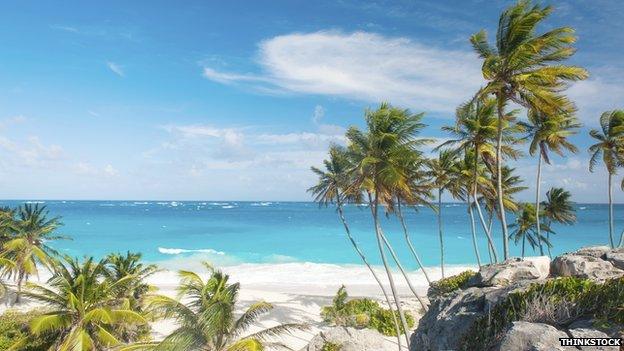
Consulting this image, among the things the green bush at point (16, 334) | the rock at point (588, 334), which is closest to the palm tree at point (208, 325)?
the green bush at point (16, 334)

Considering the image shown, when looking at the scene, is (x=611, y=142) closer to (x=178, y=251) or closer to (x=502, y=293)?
(x=502, y=293)

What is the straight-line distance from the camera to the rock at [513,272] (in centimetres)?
1238

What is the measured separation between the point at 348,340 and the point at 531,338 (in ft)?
41.4

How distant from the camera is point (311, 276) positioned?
49.6 metres

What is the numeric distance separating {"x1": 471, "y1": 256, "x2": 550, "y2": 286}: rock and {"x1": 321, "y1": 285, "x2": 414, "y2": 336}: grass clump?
12.9m

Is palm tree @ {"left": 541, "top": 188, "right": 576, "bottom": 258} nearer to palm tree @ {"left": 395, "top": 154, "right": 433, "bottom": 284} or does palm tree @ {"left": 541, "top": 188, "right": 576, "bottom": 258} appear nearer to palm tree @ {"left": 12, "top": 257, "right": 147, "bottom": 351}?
palm tree @ {"left": 395, "top": 154, "right": 433, "bottom": 284}

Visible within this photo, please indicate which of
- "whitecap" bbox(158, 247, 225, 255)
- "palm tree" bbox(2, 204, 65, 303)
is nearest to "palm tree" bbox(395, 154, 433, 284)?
"palm tree" bbox(2, 204, 65, 303)

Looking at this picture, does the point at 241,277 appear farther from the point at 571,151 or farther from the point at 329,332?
the point at 571,151

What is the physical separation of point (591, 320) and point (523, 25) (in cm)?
1348

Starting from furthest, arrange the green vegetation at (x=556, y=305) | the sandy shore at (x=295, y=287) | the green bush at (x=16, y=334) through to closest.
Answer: the sandy shore at (x=295, y=287), the green bush at (x=16, y=334), the green vegetation at (x=556, y=305)

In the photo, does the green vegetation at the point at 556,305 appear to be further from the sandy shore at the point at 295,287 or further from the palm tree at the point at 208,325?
the sandy shore at the point at 295,287

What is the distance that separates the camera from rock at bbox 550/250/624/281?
451 inches

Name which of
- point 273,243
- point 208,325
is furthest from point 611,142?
point 273,243

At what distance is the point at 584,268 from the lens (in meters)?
12.0
